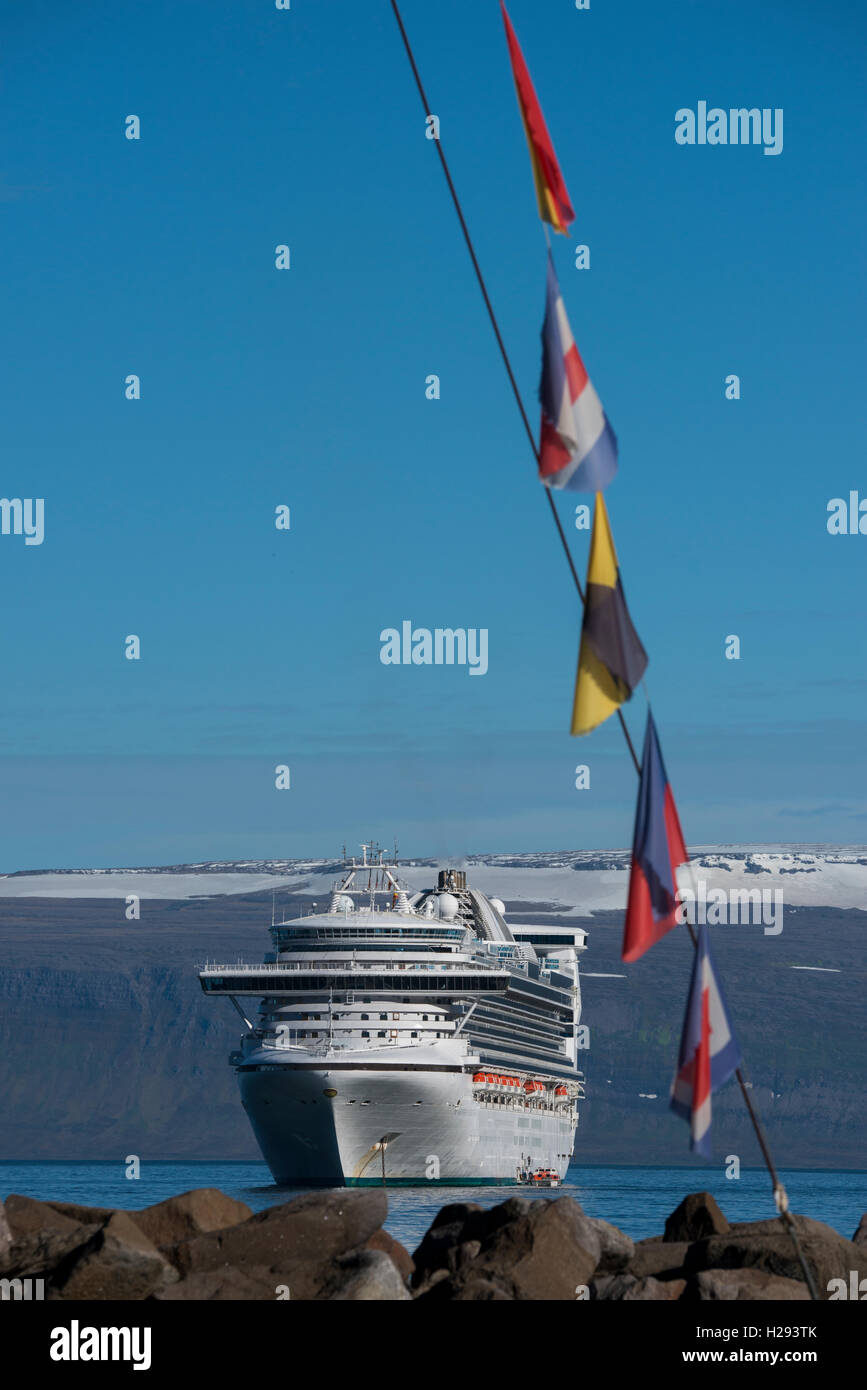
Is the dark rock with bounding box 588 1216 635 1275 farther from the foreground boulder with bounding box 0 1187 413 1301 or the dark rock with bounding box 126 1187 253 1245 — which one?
the dark rock with bounding box 126 1187 253 1245

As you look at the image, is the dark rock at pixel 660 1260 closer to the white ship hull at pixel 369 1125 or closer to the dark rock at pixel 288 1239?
the dark rock at pixel 288 1239

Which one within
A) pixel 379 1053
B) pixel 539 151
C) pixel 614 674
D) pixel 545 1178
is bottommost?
pixel 545 1178

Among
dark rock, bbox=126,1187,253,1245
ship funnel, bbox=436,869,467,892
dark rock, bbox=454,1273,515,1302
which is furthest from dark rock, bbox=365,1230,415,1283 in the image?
ship funnel, bbox=436,869,467,892

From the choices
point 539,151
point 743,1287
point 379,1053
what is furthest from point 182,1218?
point 379,1053

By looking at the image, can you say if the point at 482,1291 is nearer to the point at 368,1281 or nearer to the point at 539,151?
the point at 368,1281

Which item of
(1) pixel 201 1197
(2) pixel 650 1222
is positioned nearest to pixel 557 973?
(2) pixel 650 1222
